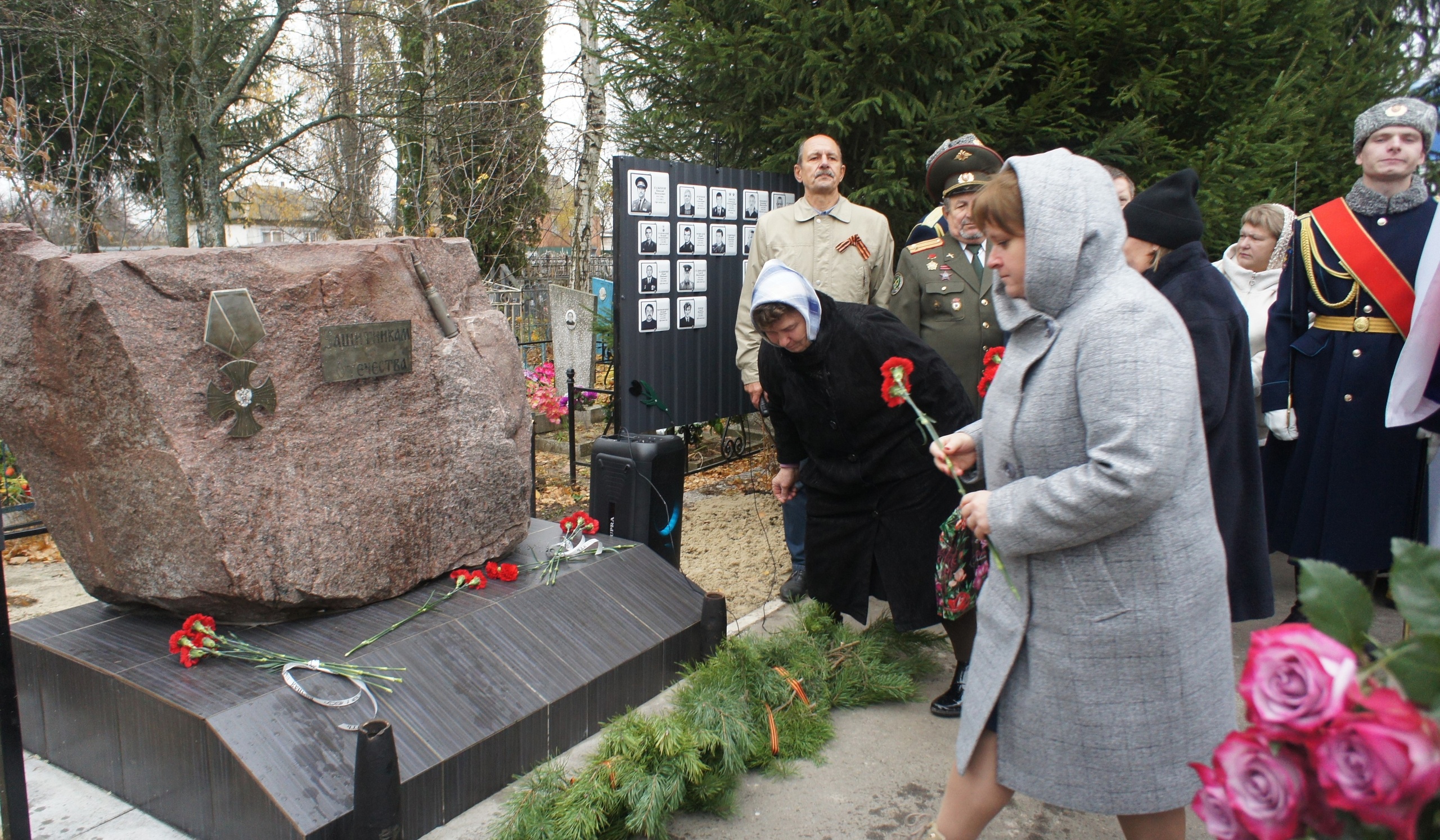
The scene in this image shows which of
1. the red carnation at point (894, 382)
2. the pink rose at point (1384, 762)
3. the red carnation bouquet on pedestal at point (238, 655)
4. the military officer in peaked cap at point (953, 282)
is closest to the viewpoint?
the pink rose at point (1384, 762)

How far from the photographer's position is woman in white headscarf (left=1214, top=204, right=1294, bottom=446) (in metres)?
4.49

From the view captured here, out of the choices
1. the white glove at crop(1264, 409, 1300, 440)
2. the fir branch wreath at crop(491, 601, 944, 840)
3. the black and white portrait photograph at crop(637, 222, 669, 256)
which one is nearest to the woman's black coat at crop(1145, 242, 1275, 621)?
the white glove at crop(1264, 409, 1300, 440)

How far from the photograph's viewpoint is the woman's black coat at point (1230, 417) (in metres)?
2.82

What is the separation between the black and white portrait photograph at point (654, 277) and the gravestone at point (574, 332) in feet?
9.91

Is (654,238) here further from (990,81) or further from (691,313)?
(990,81)

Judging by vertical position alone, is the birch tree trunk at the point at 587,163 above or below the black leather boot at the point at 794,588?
above

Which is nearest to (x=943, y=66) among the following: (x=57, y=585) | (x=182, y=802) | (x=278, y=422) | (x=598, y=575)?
(x=598, y=575)

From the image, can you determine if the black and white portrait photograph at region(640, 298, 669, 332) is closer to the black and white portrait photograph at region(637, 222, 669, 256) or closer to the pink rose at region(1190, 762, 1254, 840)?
the black and white portrait photograph at region(637, 222, 669, 256)

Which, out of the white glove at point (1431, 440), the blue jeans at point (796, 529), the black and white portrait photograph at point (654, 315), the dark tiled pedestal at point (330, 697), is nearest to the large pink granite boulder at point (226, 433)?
the dark tiled pedestal at point (330, 697)

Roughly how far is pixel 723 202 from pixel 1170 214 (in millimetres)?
3143

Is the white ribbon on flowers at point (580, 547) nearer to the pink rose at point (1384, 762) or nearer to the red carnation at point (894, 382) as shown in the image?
the red carnation at point (894, 382)

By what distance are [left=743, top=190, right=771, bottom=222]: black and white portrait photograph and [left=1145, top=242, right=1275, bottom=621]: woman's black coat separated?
10.7 feet

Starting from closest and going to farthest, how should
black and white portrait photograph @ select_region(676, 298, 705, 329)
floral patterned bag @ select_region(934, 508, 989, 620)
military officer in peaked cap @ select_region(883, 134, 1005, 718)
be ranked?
floral patterned bag @ select_region(934, 508, 989, 620)
military officer in peaked cap @ select_region(883, 134, 1005, 718)
black and white portrait photograph @ select_region(676, 298, 705, 329)

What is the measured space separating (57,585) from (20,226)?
290 cm
